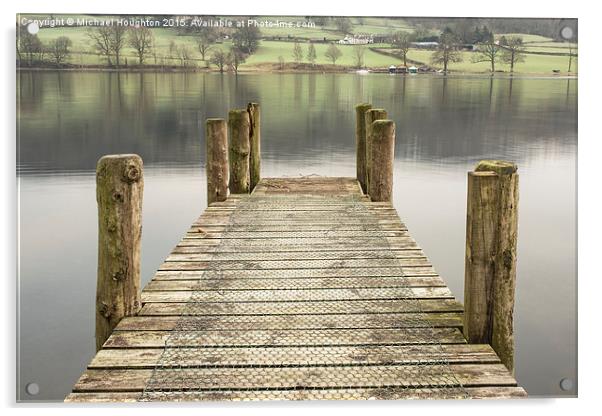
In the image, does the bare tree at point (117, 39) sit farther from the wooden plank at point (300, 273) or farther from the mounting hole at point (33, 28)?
the wooden plank at point (300, 273)

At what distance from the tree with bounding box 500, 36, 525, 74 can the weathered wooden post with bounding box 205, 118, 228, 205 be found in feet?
11.8

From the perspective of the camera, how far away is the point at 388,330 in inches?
172

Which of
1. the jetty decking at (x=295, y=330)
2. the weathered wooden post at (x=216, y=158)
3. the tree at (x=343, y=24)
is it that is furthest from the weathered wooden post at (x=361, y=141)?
the tree at (x=343, y=24)

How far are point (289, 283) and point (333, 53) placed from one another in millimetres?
2798

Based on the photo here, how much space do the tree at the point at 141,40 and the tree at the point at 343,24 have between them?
1.49 meters

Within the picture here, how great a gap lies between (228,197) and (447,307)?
506cm

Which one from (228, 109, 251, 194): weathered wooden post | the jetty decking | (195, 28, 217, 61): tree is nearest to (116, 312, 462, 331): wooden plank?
the jetty decking

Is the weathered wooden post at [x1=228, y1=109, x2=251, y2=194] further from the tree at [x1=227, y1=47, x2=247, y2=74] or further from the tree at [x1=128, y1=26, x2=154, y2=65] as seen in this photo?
the tree at [x1=128, y1=26, x2=154, y2=65]

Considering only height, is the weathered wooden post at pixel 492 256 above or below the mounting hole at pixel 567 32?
below

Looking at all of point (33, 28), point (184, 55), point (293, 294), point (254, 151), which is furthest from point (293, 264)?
point (254, 151)

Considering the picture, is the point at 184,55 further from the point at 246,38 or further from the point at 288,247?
the point at 288,247

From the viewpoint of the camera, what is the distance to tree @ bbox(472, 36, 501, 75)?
246 inches

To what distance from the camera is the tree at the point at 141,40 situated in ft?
17.9

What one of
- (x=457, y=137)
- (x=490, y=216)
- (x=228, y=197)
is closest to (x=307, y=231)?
(x=228, y=197)
